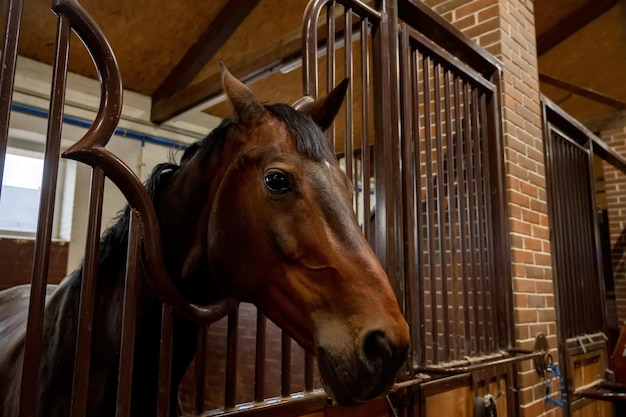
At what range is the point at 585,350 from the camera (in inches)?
122

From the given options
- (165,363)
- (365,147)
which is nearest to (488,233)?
(365,147)

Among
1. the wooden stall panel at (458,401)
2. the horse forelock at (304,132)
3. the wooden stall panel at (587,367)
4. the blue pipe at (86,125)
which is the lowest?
the wooden stall panel at (587,367)

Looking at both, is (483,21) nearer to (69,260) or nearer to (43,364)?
(43,364)

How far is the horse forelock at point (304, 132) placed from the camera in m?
0.94

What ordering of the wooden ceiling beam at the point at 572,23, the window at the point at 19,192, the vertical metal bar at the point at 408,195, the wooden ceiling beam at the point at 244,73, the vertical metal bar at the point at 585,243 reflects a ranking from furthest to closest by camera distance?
the wooden ceiling beam at the point at 572,23, the window at the point at 19,192, the wooden ceiling beam at the point at 244,73, the vertical metal bar at the point at 585,243, the vertical metal bar at the point at 408,195

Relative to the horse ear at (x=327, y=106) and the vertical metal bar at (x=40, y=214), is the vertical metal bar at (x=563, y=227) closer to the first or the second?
the horse ear at (x=327, y=106)

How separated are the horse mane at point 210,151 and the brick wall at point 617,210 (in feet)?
18.6

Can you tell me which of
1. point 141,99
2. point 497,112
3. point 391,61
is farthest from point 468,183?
point 141,99

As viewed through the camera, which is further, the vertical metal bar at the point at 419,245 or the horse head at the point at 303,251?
the vertical metal bar at the point at 419,245

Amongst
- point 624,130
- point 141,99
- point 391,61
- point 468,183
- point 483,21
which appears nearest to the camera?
point 391,61

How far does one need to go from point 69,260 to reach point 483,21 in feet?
13.2

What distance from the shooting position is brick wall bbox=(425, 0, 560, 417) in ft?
7.61

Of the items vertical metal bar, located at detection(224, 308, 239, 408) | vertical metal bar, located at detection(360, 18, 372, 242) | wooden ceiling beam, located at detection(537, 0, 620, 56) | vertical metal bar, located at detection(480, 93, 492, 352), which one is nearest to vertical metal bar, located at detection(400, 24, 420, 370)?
vertical metal bar, located at detection(360, 18, 372, 242)

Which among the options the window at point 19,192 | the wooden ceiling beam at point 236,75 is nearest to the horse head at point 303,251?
the wooden ceiling beam at point 236,75
